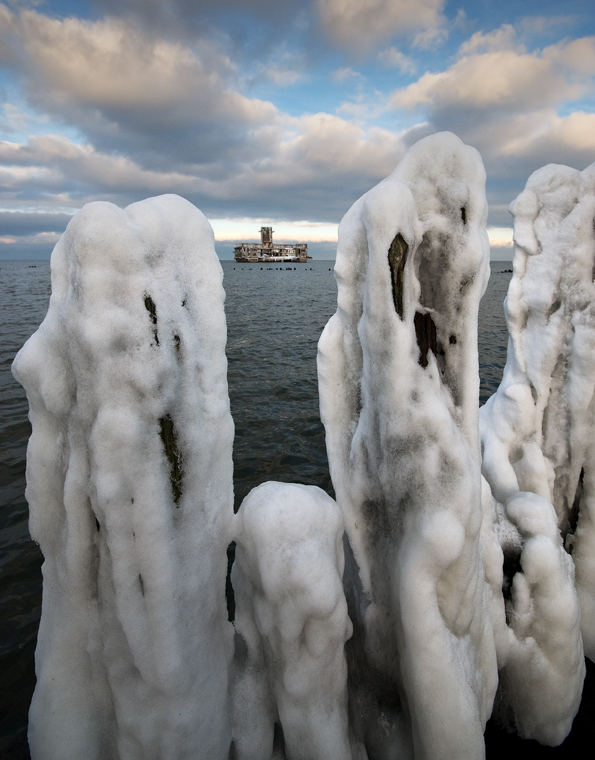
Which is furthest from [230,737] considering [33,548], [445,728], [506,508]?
[33,548]

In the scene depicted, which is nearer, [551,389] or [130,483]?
[130,483]

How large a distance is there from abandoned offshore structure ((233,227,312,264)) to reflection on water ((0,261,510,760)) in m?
103

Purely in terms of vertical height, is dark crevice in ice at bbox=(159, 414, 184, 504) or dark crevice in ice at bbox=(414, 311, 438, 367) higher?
dark crevice in ice at bbox=(414, 311, 438, 367)

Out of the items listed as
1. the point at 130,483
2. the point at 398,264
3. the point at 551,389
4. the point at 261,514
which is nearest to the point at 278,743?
the point at 261,514

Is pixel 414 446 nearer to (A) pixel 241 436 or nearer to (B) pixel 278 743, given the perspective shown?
(B) pixel 278 743

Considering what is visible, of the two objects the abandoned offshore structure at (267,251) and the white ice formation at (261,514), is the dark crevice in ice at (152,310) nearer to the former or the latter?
the white ice formation at (261,514)

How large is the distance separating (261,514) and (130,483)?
0.74 metres

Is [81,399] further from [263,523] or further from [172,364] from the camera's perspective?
[263,523]

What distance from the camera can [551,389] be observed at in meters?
4.20

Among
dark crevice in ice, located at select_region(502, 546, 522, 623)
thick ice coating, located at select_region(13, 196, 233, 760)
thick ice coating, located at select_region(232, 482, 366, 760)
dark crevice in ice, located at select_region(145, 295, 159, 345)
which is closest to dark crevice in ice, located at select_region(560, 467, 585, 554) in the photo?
dark crevice in ice, located at select_region(502, 546, 522, 623)

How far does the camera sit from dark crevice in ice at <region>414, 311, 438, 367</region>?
8.57 feet

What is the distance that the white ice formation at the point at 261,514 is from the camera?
85.3 inches

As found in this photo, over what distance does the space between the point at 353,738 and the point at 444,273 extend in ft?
9.86

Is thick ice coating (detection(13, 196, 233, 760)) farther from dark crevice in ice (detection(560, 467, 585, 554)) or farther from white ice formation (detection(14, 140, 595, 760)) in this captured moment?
dark crevice in ice (detection(560, 467, 585, 554))
